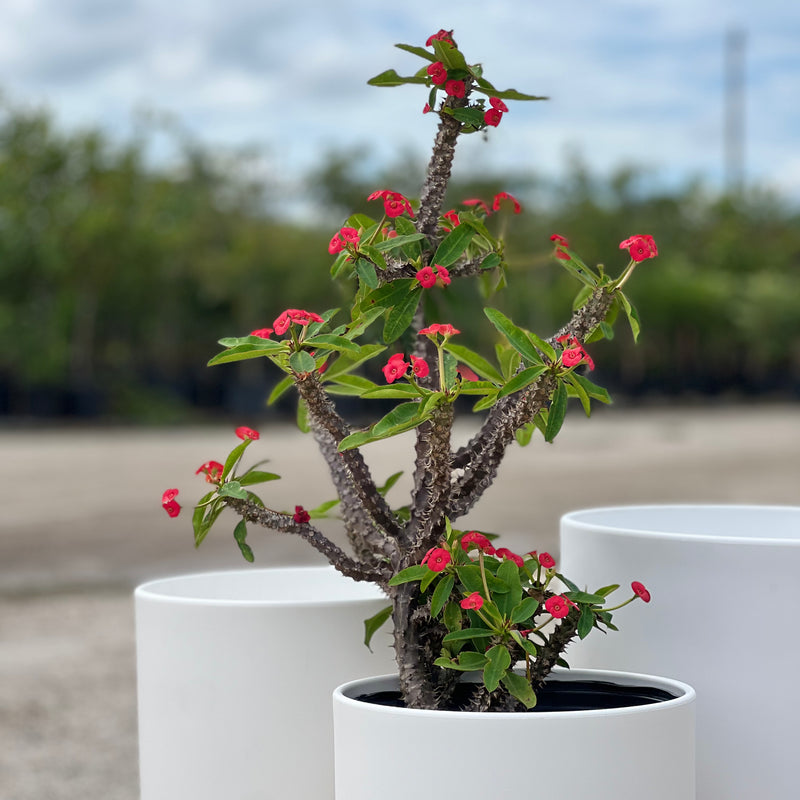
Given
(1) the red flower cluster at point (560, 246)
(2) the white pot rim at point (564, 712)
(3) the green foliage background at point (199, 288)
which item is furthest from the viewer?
(3) the green foliage background at point (199, 288)

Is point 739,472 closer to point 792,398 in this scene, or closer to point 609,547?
point 609,547

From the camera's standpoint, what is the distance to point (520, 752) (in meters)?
1.10

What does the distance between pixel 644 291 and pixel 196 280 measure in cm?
1204

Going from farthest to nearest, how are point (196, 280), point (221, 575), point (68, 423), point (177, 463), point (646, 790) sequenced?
point (196, 280) < point (68, 423) < point (177, 463) < point (221, 575) < point (646, 790)

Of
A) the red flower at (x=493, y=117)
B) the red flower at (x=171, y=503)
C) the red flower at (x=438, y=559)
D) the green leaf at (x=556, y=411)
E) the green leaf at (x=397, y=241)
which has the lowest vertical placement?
the red flower at (x=438, y=559)

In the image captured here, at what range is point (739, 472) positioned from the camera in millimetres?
10242

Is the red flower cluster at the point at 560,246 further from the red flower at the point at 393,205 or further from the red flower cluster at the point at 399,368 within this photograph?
the red flower cluster at the point at 399,368

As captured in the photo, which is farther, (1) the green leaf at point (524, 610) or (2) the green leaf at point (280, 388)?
(2) the green leaf at point (280, 388)

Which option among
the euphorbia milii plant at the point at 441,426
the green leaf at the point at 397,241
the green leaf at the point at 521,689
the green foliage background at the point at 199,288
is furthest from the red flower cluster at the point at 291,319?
the green foliage background at the point at 199,288

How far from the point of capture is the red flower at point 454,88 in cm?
138

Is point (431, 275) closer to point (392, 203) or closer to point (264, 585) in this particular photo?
point (392, 203)

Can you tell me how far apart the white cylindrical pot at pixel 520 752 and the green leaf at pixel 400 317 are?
0.40m

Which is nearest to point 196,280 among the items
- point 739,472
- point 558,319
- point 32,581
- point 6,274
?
point 6,274

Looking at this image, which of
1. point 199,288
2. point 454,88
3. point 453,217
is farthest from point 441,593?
point 199,288
